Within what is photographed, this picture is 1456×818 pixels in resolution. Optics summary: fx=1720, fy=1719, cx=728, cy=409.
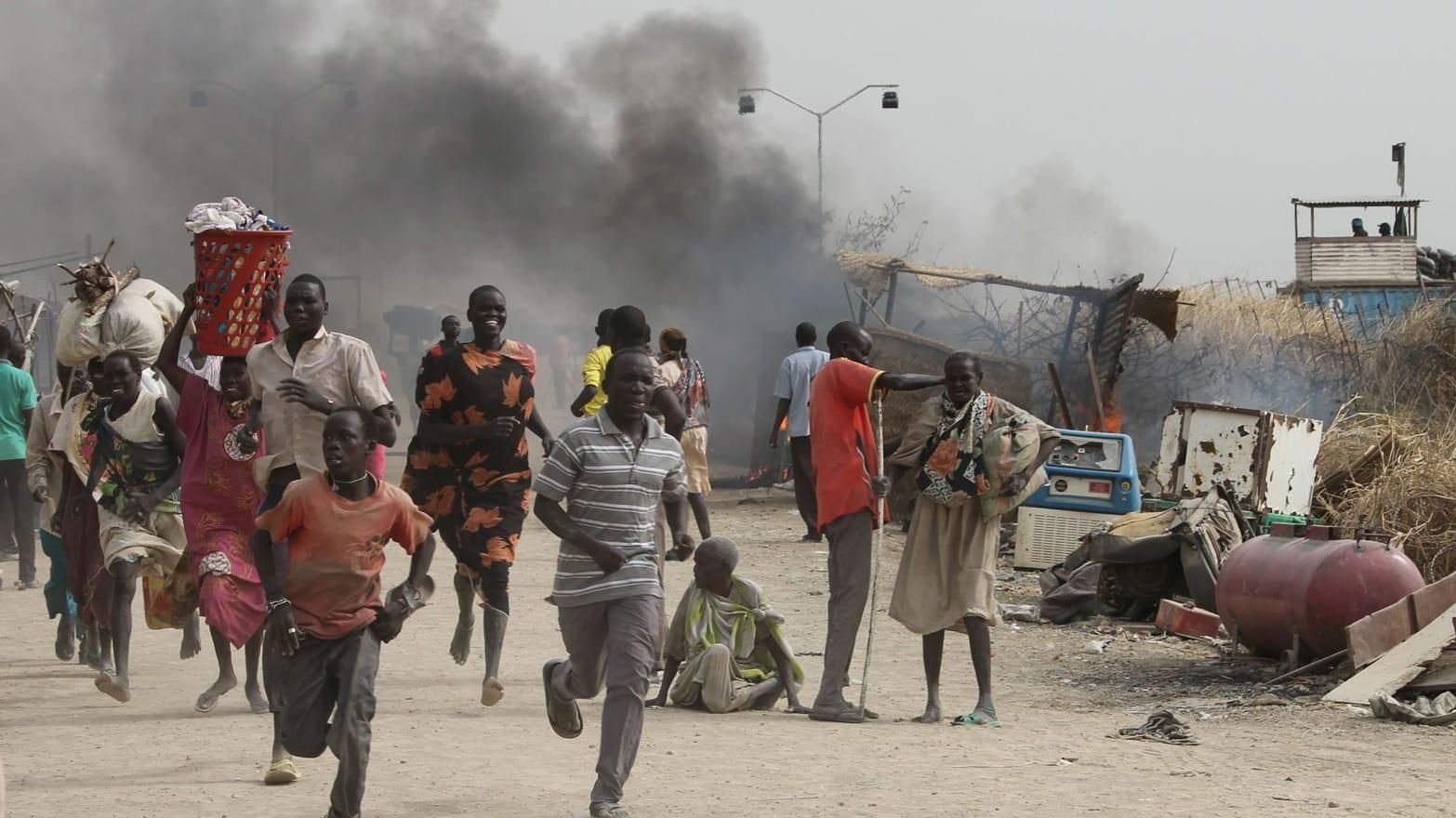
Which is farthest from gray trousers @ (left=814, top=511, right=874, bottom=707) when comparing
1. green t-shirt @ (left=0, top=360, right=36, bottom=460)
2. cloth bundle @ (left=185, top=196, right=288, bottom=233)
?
green t-shirt @ (left=0, top=360, right=36, bottom=460)

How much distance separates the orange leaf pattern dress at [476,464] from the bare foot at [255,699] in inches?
39.2

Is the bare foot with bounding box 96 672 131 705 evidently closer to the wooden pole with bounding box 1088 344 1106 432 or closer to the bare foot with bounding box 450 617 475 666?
the bare foot with bounding box 450 617 475 666

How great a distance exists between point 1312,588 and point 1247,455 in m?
4.29

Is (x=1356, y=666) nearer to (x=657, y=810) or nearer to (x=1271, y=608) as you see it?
(x=1271, y=608)

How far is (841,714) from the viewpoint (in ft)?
24.0

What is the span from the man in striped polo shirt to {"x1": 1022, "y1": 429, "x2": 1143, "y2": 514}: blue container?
24.7 ft

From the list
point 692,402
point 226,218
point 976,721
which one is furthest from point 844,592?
point 692,402

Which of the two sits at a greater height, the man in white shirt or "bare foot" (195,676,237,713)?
the man in white shirt

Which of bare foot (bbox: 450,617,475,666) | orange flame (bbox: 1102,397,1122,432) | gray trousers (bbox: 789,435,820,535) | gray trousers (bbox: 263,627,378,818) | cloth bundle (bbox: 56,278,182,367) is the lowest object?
bare foot (bbox: 450,617,475,666)

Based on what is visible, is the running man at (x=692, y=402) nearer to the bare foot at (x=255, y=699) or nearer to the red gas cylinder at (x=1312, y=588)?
the red gas cylinder at (x=1312, y=588)

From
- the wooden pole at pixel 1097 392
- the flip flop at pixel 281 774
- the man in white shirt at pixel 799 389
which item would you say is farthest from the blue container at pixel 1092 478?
the flip flop at pixel 281 774

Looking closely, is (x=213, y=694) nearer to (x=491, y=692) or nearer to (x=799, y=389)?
(x=491, y=692)

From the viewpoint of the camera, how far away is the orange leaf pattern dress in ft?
23.7

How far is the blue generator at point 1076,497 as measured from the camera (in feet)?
40.9
